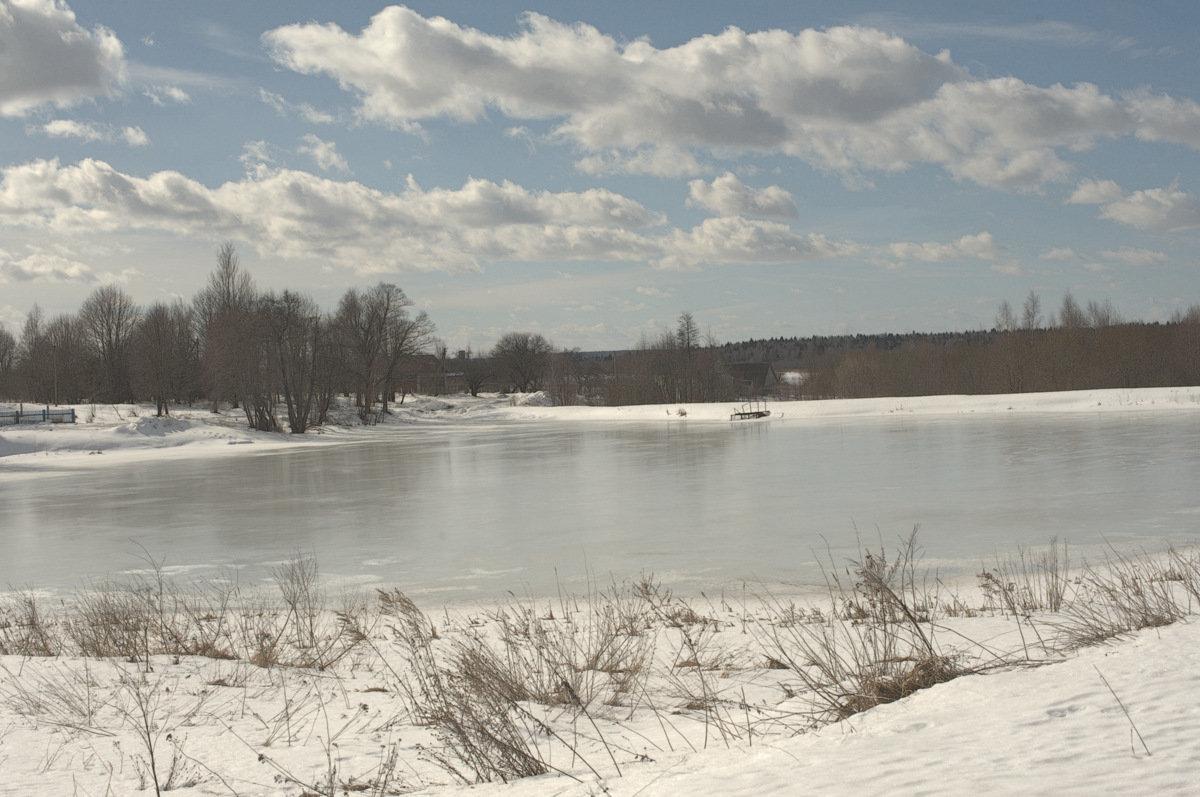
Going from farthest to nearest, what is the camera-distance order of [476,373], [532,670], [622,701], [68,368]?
[476,373] → [68,368] → [532,670] → [622,701]

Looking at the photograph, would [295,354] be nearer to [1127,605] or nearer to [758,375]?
[1127,605]

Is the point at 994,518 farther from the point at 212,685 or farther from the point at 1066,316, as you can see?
the point at 1066,316

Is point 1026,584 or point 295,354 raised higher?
point 295,354

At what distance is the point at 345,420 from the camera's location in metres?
59.7

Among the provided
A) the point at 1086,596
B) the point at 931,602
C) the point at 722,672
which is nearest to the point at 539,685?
the point at 722,672

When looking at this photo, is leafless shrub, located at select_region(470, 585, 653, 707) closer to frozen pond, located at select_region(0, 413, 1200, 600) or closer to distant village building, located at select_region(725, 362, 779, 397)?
frozen pond, located at select_region(0, 413, 1200, 600)

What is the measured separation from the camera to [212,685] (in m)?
5.29

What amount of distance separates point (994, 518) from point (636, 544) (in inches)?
197

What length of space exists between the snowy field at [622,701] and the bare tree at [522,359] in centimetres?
10301

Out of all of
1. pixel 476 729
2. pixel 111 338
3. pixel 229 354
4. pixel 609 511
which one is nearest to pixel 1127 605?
pixel 476 729

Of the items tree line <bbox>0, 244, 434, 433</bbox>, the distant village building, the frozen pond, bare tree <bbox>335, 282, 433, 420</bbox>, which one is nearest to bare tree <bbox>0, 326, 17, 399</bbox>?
tree line <bbox>0, 244, 434, 433</bbox>

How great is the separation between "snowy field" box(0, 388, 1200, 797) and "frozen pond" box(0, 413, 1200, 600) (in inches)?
80.6

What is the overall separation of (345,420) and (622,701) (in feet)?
189

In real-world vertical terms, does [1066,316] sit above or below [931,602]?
above
